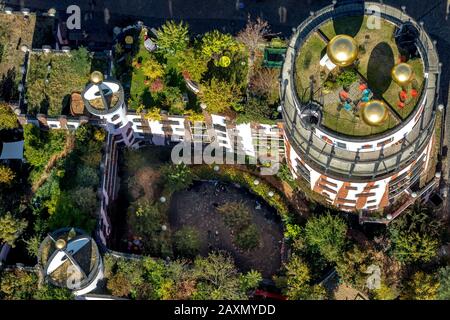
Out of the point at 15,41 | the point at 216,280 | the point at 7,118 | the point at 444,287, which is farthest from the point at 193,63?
the point at 444,287

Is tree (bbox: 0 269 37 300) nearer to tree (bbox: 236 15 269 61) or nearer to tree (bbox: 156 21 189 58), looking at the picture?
tree (bbox: 156 21 189 58)

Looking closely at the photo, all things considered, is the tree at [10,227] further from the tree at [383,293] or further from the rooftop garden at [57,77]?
the tree at [383,293]

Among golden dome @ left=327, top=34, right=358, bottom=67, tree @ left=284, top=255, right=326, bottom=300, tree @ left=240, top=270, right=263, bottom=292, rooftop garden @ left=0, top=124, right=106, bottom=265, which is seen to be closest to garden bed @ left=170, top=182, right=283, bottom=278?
tree @ left=240, top=270, right=263, bottom=292

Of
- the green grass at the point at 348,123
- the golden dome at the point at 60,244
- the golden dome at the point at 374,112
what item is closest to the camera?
the golden dome at the point at 374,112

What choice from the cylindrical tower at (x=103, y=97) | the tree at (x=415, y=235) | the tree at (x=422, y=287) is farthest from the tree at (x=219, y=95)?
the tree at (x=422, y=287)

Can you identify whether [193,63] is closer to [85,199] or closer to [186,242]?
[85,199]
